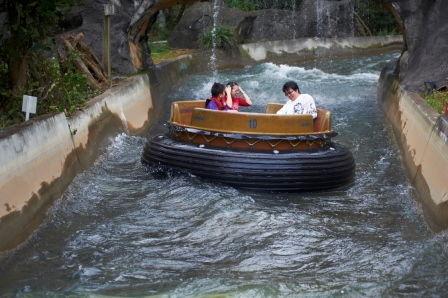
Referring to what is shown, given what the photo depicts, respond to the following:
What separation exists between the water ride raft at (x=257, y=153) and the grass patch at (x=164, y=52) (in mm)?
10714

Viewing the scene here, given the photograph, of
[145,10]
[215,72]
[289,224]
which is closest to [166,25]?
[215,72]

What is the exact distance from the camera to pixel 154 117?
42.6ft

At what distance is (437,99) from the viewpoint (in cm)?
1003

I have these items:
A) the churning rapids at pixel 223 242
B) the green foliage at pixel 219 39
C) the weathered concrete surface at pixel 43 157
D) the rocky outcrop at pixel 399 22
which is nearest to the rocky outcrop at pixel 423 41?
the rocky outcrop at pixel 399 22

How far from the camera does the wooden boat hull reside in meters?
7.49

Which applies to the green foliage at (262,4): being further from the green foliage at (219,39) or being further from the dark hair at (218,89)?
the dark hair at (218,89)

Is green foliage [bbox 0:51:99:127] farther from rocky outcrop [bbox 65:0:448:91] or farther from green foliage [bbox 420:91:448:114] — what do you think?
green foliage [bbox 420:91:448:114]

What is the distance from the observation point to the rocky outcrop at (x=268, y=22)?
902 inches

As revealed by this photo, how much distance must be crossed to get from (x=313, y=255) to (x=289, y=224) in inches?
33.4

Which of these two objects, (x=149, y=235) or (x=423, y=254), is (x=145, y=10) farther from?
(x=423, y=254)

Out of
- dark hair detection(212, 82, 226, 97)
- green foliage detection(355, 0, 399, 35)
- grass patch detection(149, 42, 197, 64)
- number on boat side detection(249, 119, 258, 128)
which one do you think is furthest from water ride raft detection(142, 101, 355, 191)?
green foliage detection(355, 0, 399, 35)

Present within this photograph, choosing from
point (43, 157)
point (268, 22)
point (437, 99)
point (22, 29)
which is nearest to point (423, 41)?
point (437, 99)

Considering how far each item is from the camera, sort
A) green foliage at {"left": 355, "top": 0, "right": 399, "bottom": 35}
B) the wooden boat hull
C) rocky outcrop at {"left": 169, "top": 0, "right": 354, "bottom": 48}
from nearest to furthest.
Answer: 1. the wooden boat hull
2. rocky outcrop at {"left": 169, "top": 0, "right": 354, "bottom": 48}
3. green foliage at {"left": 355, "top": 0, "right": 399, "bottom": 35}

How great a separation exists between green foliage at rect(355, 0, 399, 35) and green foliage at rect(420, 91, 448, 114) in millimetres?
→ 18553
